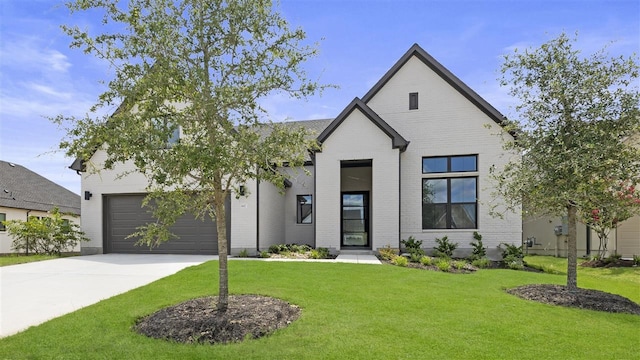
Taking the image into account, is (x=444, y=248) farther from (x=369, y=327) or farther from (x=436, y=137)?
(x=369, y=327)

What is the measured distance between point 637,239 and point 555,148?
11961 millimetres

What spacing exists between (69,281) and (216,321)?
19.0ft

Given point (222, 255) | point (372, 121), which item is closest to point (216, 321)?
point (222, 255)

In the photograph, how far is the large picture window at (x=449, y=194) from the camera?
13383 millimetres

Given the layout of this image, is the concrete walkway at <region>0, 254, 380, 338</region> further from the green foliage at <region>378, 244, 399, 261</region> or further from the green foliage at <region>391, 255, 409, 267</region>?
the green foliage at <region>391, 255, 409, 267</region>

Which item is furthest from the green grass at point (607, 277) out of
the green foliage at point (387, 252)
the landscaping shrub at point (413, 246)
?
the green foliage at point (387, 252)

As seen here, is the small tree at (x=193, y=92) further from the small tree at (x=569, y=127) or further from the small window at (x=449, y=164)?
the small window at (x=449, y=164)

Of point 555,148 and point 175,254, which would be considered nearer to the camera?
point 555,148

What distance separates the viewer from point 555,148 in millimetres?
7422

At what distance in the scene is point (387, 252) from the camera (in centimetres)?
1244

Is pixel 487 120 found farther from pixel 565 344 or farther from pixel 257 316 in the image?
pixel 257 316

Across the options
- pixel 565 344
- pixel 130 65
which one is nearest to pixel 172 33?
pixel 130 65

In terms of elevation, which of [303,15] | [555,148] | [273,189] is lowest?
[273,189]

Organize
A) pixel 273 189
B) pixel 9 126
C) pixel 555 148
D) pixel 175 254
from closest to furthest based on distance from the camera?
pixel 555 148, pixel 9 126, pixel 175 254, pixel 273 189
